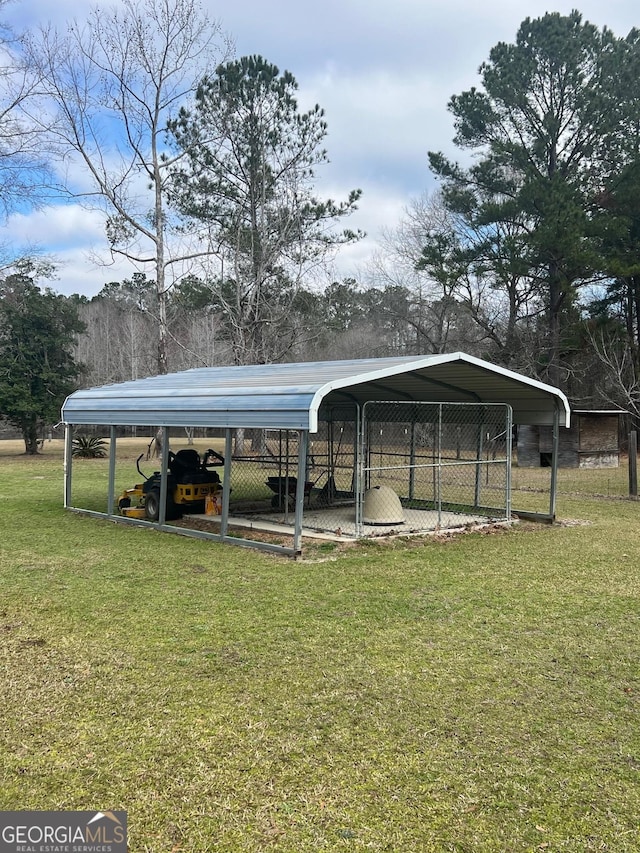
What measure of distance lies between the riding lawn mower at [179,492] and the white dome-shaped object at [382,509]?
8.35ft

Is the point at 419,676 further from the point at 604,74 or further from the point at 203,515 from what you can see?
the point at 604,74

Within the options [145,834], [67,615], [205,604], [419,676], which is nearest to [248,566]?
[205,604]

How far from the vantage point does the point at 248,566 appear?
7473 mm

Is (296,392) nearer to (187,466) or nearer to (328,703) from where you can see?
(187,466)

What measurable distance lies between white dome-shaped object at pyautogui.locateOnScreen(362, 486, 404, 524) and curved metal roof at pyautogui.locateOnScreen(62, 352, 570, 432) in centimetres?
176

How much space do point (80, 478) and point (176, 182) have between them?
1338 centimetres

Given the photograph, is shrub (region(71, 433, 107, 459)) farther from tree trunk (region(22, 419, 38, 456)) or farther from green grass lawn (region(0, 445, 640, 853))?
green grass lawn (region(0, 445, 640, 853))

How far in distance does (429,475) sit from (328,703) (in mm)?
15872

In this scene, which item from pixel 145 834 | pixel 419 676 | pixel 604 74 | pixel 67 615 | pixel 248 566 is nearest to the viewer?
pixel 145 834

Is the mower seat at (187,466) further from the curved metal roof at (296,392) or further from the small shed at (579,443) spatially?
the small shed at (579,443)

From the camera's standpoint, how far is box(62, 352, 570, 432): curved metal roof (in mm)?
8070

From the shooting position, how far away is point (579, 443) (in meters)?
21.1

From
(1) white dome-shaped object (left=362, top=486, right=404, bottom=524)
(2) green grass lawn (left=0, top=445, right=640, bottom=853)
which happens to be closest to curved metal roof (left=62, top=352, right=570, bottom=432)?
(1) white dome-shaped object (left=362, top=486, right=404, bottom=524)

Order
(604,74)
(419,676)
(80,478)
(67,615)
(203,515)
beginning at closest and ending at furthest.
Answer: (419,676)
(67,615)
(203,515)
(80,478)
(604,74)
